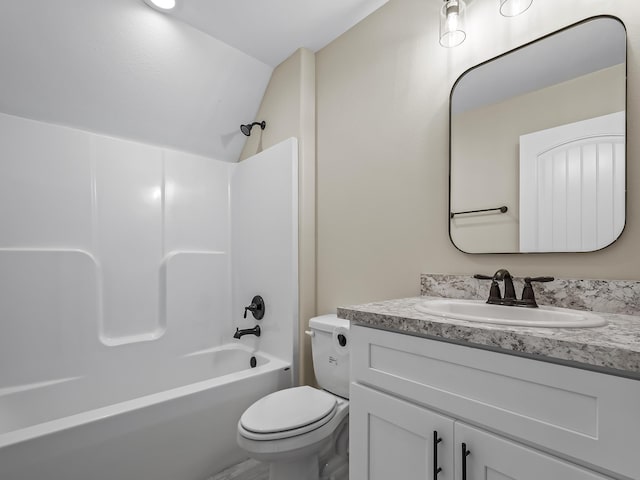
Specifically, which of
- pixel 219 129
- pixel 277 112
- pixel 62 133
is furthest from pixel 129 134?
pixel 277 112

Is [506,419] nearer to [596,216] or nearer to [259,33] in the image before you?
[596,216]

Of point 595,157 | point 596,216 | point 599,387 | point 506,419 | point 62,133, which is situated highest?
point 62,133

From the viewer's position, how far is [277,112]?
7.55 ft

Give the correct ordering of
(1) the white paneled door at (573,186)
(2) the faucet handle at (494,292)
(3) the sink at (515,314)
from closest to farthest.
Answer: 1. (3) the sink at (515,314)
2. (1) the white paneled door at (573,186)
3. (2) the faucet handle at (494,292)

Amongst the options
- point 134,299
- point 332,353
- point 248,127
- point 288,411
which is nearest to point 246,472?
point 288,411

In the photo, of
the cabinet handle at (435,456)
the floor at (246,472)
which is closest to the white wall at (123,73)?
the floor at (246,472)

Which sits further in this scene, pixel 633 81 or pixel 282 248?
pixel 282 248

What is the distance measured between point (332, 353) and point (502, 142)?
125 centimetres

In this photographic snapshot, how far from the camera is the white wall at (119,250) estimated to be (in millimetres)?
1815

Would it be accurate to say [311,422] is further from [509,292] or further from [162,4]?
[162,4]

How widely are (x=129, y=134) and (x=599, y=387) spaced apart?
2541 mm

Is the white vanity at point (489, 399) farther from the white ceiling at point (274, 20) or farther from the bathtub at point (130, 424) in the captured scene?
the white ceiling at point (274, 20)

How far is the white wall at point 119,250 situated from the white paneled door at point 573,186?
49.6 inches

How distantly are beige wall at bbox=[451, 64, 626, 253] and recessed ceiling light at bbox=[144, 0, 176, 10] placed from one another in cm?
157
